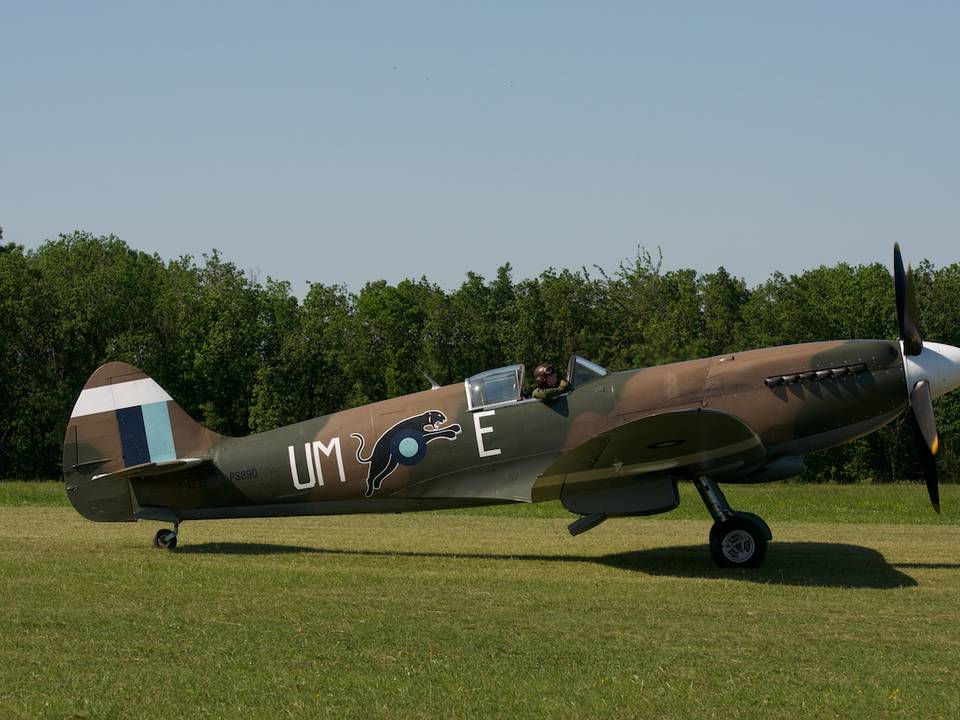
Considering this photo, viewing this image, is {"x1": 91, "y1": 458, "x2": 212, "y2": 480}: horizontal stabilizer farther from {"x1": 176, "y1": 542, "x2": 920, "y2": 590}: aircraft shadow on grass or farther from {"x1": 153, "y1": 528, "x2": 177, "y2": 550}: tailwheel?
{"x1": 176, "y1": 542, "x2": 920, "y2": 590}: aircraft shadow on grass

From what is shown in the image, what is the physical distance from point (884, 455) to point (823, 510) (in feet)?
94.8

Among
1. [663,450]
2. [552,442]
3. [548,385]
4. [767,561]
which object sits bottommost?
[767,561]

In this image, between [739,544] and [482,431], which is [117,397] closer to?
[482,431]

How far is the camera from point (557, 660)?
6.97 m

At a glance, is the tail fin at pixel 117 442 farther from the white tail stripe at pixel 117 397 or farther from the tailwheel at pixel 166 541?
the tailwheel at pixel 166 541

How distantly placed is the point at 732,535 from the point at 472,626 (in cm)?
399

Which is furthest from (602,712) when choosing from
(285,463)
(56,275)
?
→ (56,275)

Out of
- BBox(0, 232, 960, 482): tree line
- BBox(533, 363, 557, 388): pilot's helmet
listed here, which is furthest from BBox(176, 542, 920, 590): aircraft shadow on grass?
BBox(0, 232, 960, 482): tree line

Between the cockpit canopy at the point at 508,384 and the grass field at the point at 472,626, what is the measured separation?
1707 mm

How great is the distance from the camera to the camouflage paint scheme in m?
11.0

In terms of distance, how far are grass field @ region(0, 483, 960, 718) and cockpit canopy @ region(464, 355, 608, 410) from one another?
5.60ft

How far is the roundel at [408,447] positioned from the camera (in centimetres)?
1174

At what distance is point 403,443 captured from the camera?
11789mm

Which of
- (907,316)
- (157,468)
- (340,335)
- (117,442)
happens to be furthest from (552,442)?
(340,335)
